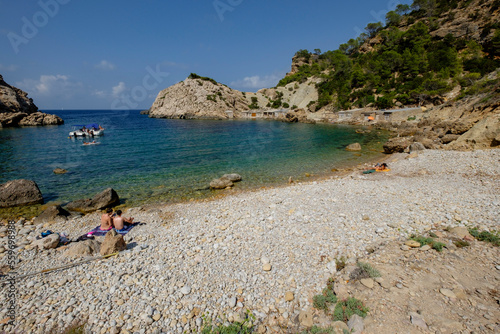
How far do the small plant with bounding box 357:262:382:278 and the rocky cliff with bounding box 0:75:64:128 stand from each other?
9296 centimetres

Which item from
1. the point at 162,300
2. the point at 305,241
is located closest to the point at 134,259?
the point at 162,300

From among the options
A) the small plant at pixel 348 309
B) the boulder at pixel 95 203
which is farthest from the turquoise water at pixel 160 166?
the small plant at pixel 348 309

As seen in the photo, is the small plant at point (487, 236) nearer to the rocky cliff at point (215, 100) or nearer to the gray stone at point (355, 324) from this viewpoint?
the gray stone at point (355, 324)

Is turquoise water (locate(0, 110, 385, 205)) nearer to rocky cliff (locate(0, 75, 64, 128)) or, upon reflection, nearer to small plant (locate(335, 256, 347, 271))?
small plant (locate(335, 256, 347, 271))

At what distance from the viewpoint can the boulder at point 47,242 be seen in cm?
911

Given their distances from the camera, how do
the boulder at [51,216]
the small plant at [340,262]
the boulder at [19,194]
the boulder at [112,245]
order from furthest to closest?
the boulder at [19,194] → the boulder at [51,216] → the boulder at [112,245] → the small plant at [340,262]

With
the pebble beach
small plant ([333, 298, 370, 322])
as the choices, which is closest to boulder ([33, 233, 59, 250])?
the pebble beach

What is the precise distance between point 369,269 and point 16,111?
10339 centimetres

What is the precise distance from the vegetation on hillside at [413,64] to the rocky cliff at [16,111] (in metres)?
98.4

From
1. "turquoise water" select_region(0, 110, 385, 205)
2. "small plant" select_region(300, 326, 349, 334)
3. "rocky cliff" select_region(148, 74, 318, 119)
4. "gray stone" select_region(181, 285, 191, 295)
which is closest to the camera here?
"small plant" select_region(300, 326, 349, 334)

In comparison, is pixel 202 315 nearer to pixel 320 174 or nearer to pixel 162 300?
pixel 162 300

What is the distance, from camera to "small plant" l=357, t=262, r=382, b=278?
6410 mm

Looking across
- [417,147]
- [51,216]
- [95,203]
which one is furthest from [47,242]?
[417,147]

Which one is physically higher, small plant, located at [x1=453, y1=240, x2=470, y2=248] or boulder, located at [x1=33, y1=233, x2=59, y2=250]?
small plant, located at [x1=453, y1=240, x2=470, y2=248]
